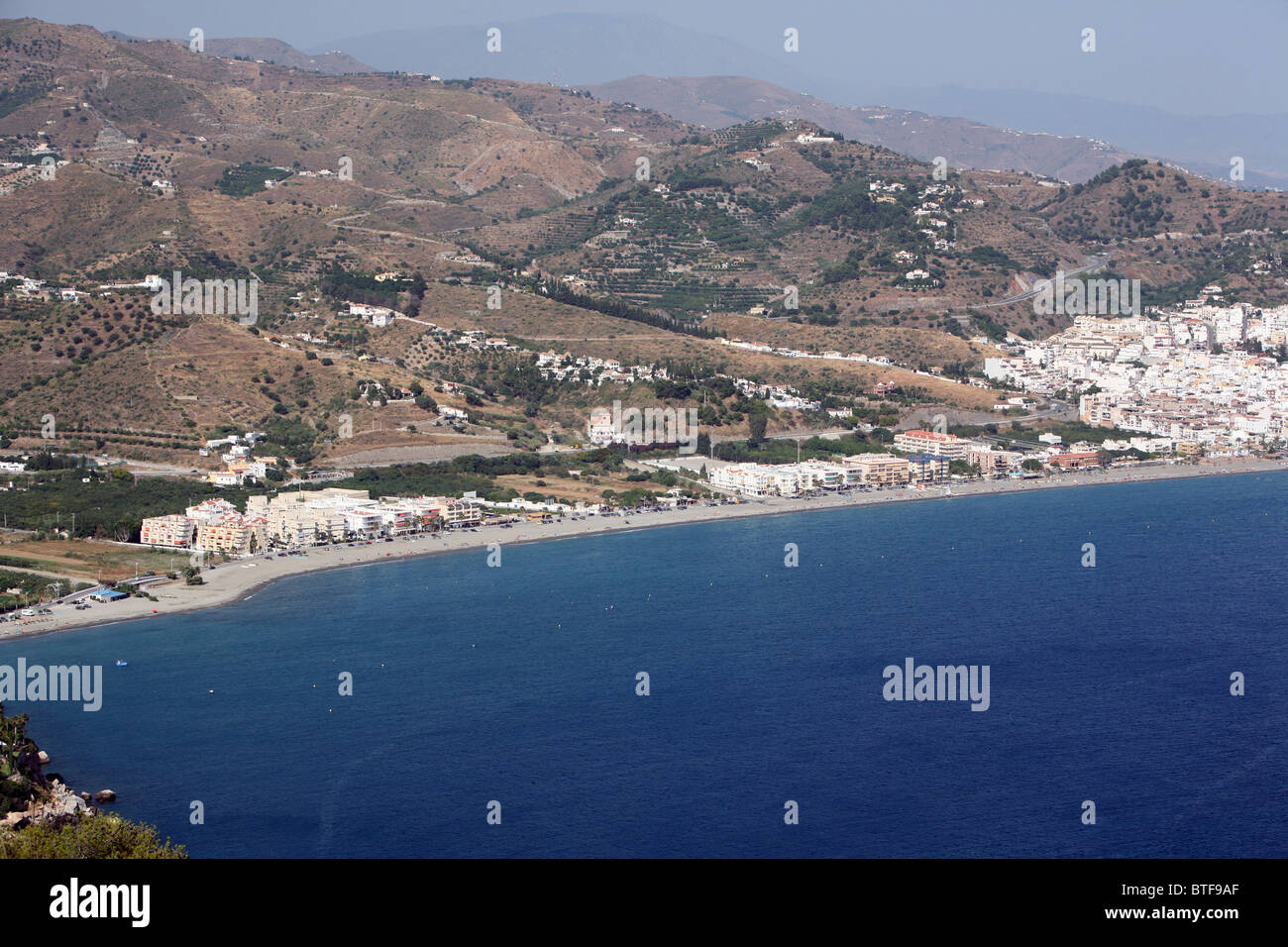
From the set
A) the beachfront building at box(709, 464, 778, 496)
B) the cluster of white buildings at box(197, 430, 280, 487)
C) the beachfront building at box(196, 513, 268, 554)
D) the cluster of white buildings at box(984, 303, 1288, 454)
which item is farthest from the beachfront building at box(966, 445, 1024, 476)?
the beachfront building at box(196, 513, 268, 554)

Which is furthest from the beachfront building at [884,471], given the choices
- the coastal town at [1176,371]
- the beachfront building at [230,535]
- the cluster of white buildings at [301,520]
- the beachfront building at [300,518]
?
the beachfront building at [230,535]

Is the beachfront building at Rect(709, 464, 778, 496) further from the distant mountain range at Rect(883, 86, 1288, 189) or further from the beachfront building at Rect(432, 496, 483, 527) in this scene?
the distant mountain range at Rect(883, 86, 1288, 189)

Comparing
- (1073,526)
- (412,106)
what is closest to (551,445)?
(1073,526)

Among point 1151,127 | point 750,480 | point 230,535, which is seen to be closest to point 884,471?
point 750,480

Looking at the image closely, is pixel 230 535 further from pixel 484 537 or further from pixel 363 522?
pixel 484 537

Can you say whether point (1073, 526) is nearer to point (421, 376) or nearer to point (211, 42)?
point (421, 376)

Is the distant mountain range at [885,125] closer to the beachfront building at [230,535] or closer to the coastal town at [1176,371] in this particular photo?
the coastal town at [1176,371]

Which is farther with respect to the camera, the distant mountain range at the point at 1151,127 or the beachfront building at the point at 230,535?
the distant mountain range at the point at 1151,127
